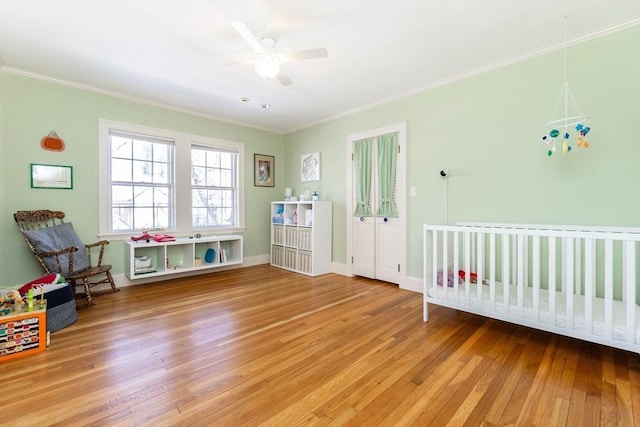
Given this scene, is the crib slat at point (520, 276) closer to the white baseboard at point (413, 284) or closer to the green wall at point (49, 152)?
the white baseboard at point (413, 284)

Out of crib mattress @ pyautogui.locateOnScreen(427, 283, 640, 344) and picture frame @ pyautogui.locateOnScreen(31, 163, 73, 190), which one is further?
picture frame @ pyautogui.locateOnScreen(31, 163, 73, 190)

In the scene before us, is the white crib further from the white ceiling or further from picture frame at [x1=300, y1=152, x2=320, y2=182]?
picture frame at [x1=300, y1=152, x2=320, y2=182]

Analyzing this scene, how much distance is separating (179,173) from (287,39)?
271 cm

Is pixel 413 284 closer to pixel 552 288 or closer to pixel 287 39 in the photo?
pixel 552 288

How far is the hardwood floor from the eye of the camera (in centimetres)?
143

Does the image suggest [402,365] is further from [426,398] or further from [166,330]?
[166,330]

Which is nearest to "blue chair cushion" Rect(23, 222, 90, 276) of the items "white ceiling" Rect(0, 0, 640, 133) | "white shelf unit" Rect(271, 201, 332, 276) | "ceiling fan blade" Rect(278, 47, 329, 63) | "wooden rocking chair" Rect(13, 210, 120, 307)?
"wooden rocking chair" Rect(13, 210, 120, 307)

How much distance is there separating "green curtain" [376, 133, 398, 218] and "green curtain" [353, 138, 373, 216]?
0.59 ft

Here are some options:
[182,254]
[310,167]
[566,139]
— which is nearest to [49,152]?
[182,254]

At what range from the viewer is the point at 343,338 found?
7.45ft

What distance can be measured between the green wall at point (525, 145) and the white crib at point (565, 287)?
291 millimetres

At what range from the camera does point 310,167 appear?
499 cm

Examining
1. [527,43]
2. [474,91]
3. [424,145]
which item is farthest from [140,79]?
[527,43]

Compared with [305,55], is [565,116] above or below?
below
